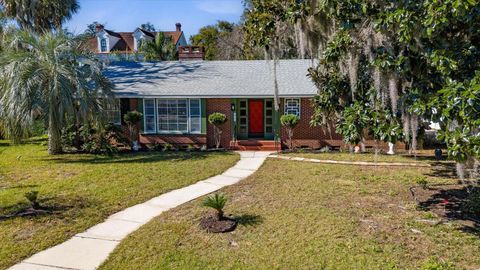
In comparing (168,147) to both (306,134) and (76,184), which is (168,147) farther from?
(76,184)

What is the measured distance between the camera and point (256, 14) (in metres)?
6.97

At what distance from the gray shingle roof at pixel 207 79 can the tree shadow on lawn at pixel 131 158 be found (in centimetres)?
270

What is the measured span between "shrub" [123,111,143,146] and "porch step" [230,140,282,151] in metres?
4.11

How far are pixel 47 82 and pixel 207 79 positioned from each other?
6.71m

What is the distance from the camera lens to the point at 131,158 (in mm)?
13266

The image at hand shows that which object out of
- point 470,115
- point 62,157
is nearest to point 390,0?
point 470,115

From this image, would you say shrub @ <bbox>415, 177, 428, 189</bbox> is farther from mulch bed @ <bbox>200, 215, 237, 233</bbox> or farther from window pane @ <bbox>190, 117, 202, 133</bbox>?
window pane @ <bbox>190, 117, 202, 133</bbox>

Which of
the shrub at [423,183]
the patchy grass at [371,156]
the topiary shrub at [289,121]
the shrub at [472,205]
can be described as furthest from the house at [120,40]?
the shrub at [472,205]

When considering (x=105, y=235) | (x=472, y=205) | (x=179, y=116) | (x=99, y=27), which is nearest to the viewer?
(x=105, y=235)

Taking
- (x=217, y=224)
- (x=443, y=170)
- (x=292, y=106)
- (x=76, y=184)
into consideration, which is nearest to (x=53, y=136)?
(x=76, y=184)

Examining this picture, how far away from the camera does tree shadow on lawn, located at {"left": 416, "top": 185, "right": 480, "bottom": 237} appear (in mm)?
6371

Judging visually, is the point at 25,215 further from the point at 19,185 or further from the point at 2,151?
the point at 2,151

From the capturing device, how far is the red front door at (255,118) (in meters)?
15.9

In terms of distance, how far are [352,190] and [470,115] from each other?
491 centimetres
